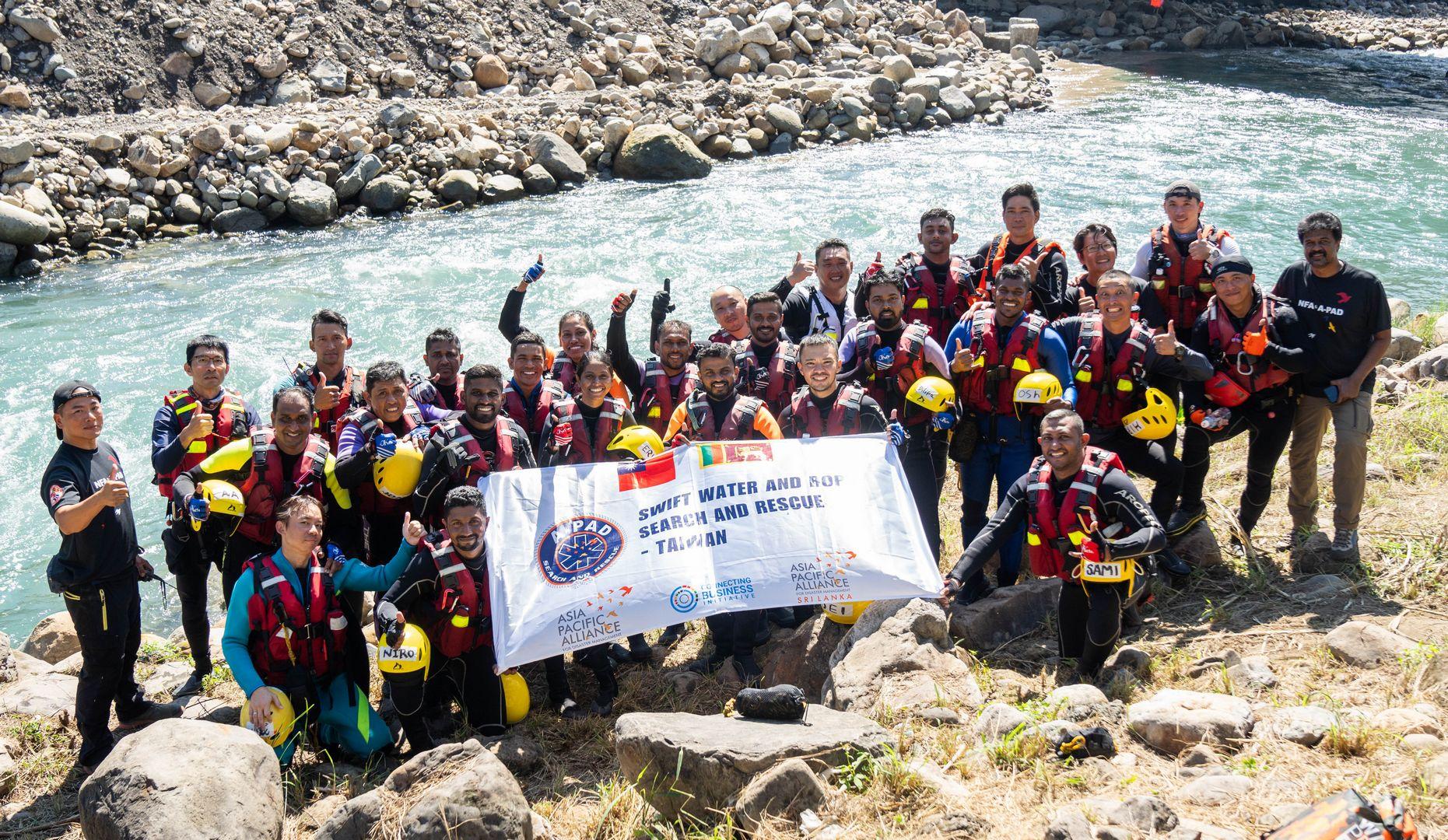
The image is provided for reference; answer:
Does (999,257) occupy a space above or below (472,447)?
above

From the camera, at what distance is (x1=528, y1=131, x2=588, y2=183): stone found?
2141 centimetres

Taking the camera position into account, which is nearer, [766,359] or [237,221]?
[766,359]

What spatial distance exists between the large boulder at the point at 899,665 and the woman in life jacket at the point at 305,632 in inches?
94.3

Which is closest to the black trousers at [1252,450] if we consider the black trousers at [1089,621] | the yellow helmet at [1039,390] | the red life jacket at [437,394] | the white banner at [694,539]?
the yellow helmet at [1039,390]

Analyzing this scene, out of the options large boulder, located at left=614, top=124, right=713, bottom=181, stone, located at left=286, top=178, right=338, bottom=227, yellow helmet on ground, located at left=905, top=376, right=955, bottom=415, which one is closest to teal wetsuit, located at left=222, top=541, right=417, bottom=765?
yellow helmet on ground, located at left=905, top=376, right=955, bottom=415

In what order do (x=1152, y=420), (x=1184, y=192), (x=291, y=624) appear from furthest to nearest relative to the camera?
(x=1184, y=192) → (x=1152, y=420) → (x=291, y=624)

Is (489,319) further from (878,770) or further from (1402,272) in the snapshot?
(1402,272)

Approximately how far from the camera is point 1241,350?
707 cm

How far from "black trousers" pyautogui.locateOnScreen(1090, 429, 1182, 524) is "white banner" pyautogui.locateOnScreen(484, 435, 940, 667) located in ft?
5.00

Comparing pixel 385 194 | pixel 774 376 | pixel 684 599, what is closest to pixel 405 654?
pixel 684 599

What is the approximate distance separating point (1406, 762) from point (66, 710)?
23.3 ft

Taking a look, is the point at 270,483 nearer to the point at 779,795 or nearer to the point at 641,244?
the point at 779,795

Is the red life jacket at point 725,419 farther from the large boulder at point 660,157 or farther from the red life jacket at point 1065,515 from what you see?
the large boulder at point 660,157

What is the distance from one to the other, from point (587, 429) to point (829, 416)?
1.50 meters
